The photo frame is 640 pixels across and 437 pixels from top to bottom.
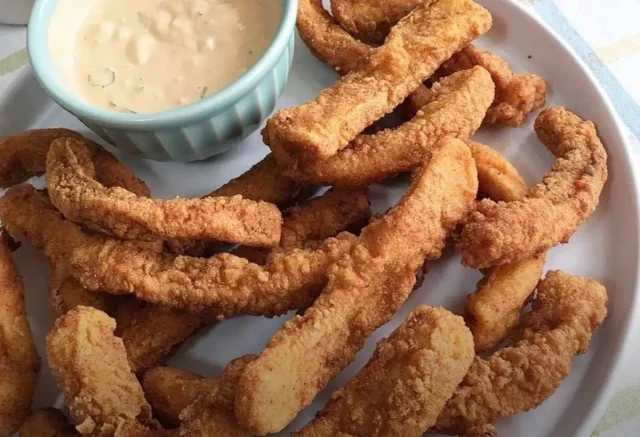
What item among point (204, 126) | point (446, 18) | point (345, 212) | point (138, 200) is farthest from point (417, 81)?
point (138, 200)

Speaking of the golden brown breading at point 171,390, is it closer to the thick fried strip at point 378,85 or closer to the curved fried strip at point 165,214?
the curved fried strip at point 165,214

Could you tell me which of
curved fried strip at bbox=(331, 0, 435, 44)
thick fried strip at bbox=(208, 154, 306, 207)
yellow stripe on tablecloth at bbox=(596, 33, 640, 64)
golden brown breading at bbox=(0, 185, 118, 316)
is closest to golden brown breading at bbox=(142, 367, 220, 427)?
golden brown breading at bbox=(0, 185, 118, 316)

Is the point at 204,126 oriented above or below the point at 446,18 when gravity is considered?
below

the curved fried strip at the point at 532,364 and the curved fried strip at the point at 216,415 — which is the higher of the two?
the curved fried strip at the point at 532,364

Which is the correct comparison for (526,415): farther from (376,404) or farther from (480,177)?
(480,177)

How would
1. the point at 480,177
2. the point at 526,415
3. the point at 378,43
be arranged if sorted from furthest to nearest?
the point at 378,43 < the point at 480,177 < the point at 526,415

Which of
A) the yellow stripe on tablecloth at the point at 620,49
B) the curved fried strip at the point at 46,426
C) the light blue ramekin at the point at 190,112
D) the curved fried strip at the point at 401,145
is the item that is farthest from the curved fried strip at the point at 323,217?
the yellow stripe on tablecloth at the point at 620,49
